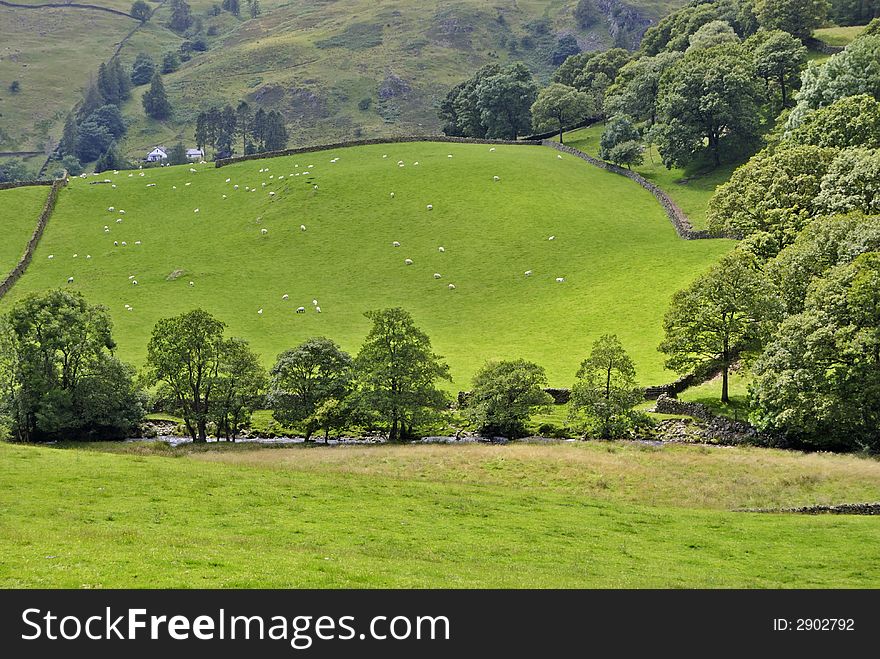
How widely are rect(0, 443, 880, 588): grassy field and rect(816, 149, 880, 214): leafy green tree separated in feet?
98.4

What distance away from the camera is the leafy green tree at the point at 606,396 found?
55812 millimetres

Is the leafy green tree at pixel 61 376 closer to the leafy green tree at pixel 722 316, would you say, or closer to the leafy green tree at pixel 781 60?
the leafy green tree at pixel 722 316

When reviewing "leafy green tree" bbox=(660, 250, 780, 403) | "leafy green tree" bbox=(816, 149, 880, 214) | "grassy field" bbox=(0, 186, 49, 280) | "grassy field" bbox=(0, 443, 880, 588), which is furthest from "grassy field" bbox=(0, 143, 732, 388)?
"grassy field" bbox=(0, 443, 880, 588)

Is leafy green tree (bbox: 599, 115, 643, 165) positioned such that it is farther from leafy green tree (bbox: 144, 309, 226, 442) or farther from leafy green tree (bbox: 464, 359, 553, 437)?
leafy green tree (bbox: 144, 309, 226, 442)

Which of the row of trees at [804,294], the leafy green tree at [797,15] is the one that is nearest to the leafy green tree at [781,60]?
the leafy green tree at [797,15]

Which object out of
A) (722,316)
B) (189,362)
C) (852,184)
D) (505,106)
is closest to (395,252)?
(189,362)

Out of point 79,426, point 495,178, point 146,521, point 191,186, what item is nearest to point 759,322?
point 146,521

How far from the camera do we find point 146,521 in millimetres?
30422

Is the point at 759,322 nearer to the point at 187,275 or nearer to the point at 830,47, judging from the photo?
the point at 187,275

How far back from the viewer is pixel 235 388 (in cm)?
5909

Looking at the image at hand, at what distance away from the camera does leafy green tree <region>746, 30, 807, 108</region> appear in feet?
403

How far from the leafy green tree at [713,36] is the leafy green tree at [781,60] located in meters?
12.2

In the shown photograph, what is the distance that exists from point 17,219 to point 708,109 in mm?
95534

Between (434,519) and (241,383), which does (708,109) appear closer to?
(241,383)
